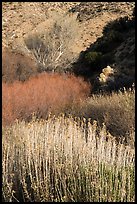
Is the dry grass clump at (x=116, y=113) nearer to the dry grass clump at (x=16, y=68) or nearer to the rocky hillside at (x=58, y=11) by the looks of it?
the dry grass clump at (x=16, y=68)

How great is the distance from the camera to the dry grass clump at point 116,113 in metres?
10.5

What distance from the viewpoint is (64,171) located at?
17.6ft

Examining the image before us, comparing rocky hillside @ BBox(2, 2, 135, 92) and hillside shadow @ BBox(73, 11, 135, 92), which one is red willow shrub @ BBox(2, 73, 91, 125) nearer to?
hillside shadow @ BBox(73, 11, 135, 92)

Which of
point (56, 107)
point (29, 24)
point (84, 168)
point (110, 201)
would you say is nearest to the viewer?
point (110, 201)

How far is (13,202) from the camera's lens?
216 inches

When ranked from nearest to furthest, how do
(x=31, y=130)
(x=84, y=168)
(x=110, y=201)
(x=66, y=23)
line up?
(x=110, y=201)
(x=84, y=168)
(x=31, y=130)
(x=66, y=23)

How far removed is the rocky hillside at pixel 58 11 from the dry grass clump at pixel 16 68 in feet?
24.9

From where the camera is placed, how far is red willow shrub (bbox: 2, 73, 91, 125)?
16719 mm

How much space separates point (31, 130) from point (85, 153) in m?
1.24

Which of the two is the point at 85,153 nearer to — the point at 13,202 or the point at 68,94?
the point at 13,202

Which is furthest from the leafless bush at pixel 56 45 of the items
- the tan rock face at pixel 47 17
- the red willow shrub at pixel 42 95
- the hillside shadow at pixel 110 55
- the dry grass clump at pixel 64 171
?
the dry grass clump at pixel 64 171

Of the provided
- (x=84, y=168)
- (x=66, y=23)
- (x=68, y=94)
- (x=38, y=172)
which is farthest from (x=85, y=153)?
(x=66, y=23)

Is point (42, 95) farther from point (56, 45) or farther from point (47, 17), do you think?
point (47, 17)

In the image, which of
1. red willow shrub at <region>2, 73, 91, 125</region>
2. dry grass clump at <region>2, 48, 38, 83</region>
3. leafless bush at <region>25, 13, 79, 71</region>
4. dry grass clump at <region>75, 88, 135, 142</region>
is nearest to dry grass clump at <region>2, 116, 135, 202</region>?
dry grass clump at <region>75, 88, 135, 142</region>
